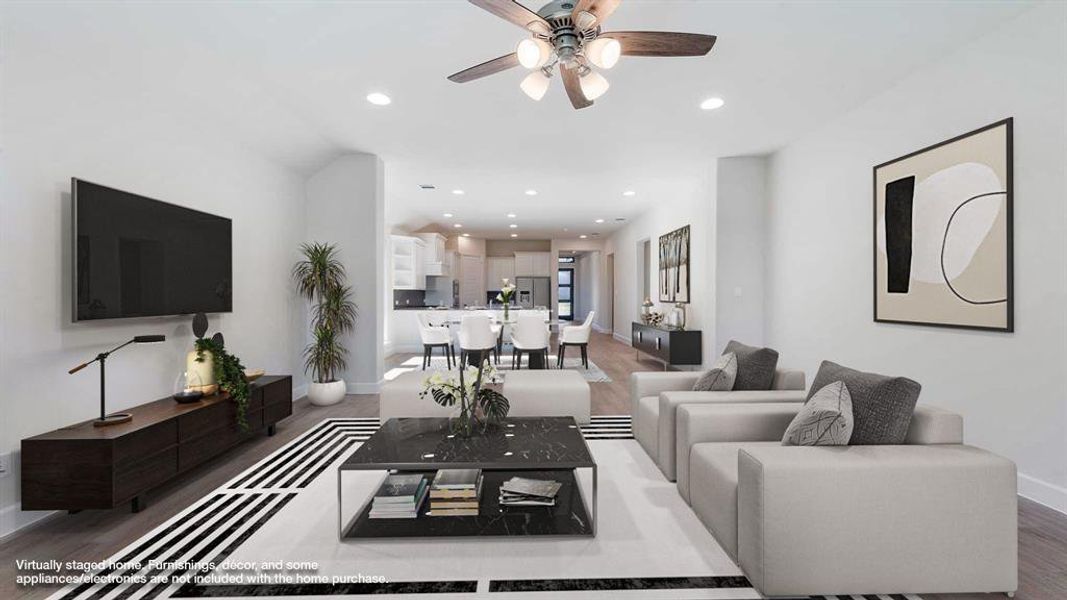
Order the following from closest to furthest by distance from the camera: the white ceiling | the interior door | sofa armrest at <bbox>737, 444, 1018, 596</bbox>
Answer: sofa armrest at <bbox>737, 444, 1018, 596</bbox>, the white ceiling, the interior door

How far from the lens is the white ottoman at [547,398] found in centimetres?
373

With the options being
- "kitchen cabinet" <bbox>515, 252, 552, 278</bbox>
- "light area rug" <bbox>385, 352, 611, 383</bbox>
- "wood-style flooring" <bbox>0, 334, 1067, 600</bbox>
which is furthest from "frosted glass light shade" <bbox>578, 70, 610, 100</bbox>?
"kitchen cabinet" <bbox>515, 252, 552, 278</bbox>

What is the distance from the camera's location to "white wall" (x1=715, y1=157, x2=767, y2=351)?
17.7ft

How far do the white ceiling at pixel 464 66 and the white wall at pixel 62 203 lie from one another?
6.2 inches

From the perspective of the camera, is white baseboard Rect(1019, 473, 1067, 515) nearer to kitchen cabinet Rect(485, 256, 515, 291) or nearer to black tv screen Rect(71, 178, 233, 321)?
black tv screen Rect(71, 178, 233, 321)

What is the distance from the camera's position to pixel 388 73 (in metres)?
3.39

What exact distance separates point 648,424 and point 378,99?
3.35 meters

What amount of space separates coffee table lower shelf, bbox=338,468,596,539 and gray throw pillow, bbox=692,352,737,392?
1169mm

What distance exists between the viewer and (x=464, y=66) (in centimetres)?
328

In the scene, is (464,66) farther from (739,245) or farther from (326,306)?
(739,245)

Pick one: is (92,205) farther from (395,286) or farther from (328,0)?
(395,286)

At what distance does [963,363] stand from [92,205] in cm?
547

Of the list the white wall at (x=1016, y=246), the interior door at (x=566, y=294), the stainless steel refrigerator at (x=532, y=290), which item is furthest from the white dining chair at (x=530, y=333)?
the interior door at (x=566, y=294)

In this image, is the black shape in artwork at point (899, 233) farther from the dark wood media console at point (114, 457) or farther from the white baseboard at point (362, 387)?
the white baseboard at point (362, 387)
